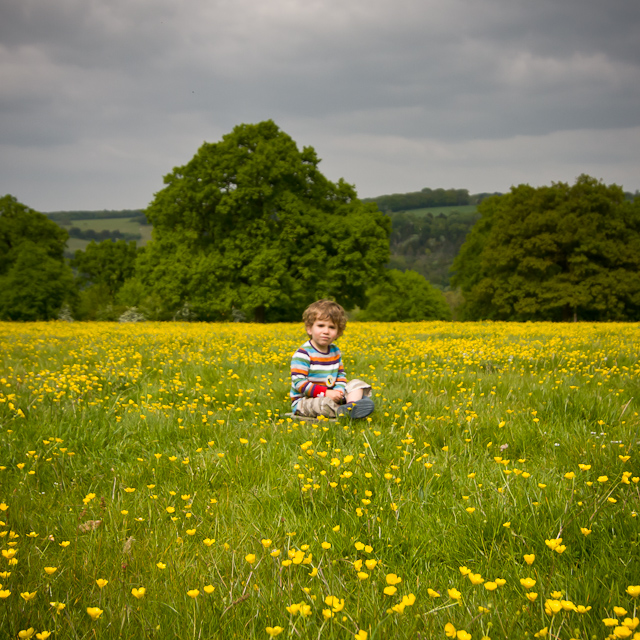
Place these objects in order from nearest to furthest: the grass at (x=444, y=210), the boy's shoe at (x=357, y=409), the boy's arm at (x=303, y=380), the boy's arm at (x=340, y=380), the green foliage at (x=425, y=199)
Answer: the boy's shoe at (x=357, y=409)
the boy's arm at (x=303, y=380)
the boy's arm at (x=340, y=380)
the grass at (x=444, y=210)
the green foliage at (x=425, y=199)

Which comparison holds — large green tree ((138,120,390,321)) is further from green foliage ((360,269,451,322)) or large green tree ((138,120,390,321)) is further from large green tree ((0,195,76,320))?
green foliage ((360,269,451,322))

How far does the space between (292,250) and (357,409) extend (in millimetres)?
23791

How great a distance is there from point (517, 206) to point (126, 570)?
123 ft

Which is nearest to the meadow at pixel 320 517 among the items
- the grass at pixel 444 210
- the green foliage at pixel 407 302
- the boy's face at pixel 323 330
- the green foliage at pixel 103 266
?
the boy's face at pixel 323 330

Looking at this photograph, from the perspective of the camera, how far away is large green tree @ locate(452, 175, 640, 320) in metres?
31.1

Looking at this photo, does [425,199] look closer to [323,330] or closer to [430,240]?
[430,240]

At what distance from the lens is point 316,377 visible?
500cm

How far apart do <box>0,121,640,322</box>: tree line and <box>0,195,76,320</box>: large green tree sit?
100 millimetres

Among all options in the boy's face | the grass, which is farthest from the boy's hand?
the grass

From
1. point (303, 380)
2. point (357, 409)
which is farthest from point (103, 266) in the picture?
point (357, 409)

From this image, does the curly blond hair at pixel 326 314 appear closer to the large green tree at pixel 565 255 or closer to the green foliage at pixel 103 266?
the large green tree at pixel 565 255

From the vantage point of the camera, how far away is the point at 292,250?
27422mm

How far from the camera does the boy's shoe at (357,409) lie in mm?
4258

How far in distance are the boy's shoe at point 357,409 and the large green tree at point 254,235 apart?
71.2 feet
